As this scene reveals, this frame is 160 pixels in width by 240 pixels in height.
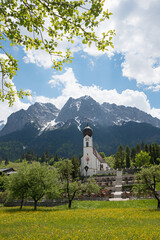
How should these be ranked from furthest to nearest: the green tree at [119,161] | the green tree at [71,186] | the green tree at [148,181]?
the green tree at [119,161] → the green tree at [71,186] → the green tree at [148,181]

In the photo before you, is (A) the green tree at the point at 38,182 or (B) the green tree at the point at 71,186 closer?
(A) the green tree at the point at 38,182

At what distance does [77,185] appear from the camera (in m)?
30.8

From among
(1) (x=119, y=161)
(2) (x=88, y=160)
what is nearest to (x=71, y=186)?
(2) (x=88, y=160)

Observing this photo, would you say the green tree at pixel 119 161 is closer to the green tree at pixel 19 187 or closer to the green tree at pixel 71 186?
the green tree at pixel 71 186

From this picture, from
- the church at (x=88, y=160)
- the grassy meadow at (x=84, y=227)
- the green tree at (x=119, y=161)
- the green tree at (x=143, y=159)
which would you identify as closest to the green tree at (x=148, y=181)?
the grassy meadow at (x=84, y=227)

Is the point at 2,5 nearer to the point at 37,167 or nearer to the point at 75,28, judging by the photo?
the point at 75,28

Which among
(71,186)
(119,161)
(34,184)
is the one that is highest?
(119,161)

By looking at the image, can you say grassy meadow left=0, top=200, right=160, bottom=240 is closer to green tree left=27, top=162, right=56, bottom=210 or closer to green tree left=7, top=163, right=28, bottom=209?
green tree left=27, top=162, right=56, bottom=210

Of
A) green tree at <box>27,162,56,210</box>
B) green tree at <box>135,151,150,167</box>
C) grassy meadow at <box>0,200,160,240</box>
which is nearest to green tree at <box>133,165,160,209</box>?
grassy meadow at <box>0,200,160,240</box>

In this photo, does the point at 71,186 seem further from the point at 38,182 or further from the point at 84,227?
the point at 84,227

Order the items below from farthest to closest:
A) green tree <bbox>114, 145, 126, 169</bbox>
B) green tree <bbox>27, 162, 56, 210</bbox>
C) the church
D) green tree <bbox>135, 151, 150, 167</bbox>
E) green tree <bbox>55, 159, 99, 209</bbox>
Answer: green tree <bbox>114, 145, 126, 169</bbox>, the church, green tree <bbox>135, 151, 150, 167</bbox>, green tree <bbox>55, 159, 99, 209</bbox>, green tree <bbox>27, 162, 56, 210</bbox>

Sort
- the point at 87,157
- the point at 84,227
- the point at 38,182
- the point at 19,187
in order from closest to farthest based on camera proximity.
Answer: the point at 84,227
the point at 38,182
the point at 19,187
the point at 87,157

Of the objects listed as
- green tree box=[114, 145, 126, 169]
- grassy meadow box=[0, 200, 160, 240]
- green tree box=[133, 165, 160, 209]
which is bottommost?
grassy meadow box=[0, 200, 160, 240]

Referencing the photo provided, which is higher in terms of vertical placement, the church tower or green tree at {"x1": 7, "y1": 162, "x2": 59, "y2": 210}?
the church tower
